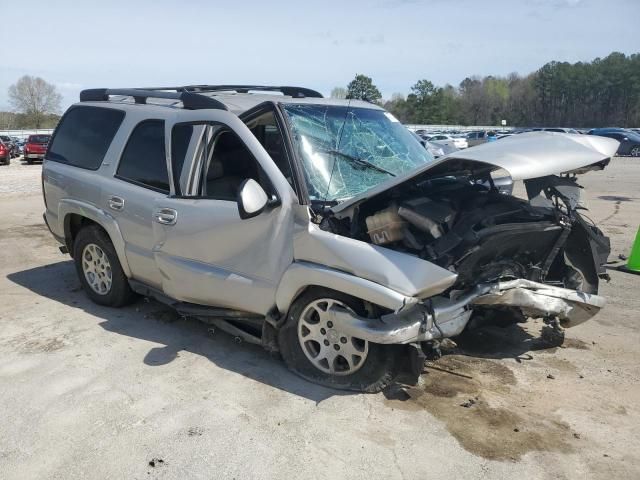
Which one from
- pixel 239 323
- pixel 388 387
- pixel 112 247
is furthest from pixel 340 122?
pixel 112 247

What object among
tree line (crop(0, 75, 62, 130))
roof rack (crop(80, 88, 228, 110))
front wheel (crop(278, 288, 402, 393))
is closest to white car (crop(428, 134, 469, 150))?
roof rack (crop(80, 88, 228, 110))

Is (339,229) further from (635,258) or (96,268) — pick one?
(635,258)

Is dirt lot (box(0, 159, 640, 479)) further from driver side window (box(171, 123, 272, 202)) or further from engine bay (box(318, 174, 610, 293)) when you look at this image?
driver side window (box(171, 123, 272, 202))

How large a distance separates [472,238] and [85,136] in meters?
4.17

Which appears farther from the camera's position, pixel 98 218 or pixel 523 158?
pixel 98 218

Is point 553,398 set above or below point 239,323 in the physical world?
below

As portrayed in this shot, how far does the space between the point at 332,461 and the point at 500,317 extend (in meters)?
2.02

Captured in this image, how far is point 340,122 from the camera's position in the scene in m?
4.68

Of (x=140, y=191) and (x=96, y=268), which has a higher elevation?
(x=140, y=191)

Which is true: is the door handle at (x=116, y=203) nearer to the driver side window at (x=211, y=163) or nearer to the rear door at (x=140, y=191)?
the rear door at (x=140, y=191)

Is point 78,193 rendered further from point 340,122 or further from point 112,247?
point 340,122

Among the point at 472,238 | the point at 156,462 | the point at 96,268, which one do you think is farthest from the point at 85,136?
the point at 472,238

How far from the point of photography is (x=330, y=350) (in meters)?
3.96

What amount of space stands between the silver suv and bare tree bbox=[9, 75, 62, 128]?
6760 cm
